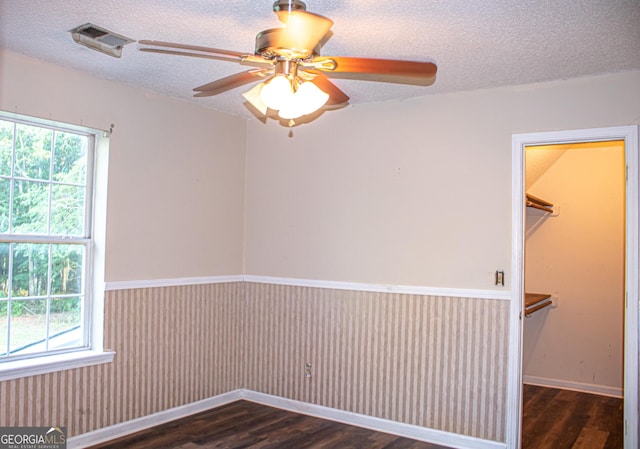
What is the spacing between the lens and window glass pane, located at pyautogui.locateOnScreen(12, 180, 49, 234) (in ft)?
11.4

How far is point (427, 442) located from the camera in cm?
390

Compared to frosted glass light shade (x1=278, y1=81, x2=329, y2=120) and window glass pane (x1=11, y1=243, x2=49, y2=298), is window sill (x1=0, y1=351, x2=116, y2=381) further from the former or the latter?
frosted glass light shade (x1=278, y1=81, x2=329, y2=120)

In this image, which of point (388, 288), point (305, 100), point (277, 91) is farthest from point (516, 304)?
point (277, 91)

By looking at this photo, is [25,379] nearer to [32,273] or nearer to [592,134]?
[32,273]

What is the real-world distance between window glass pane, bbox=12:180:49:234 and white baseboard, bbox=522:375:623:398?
14.8 feet

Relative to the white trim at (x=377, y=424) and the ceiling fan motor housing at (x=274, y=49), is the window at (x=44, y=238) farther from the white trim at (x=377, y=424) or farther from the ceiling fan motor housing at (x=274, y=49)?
the ceiling fan motor housing at (x=274, y=49)

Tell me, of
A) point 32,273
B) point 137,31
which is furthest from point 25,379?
point 137,31

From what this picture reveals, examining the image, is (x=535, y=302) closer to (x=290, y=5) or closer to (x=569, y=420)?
(x=569, y=420)

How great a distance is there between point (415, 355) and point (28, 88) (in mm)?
3055

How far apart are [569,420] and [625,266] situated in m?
1.66

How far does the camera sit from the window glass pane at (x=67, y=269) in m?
3.67

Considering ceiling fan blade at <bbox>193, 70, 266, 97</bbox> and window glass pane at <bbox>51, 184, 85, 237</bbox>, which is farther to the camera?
Result: window glass pane at <bbox>51, 184, 85, 237</bbox>

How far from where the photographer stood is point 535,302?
4738mm

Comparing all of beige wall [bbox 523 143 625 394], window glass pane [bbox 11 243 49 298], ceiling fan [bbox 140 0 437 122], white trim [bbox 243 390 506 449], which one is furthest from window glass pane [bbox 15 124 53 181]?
beige wall [bbox 523 143 625 394]
